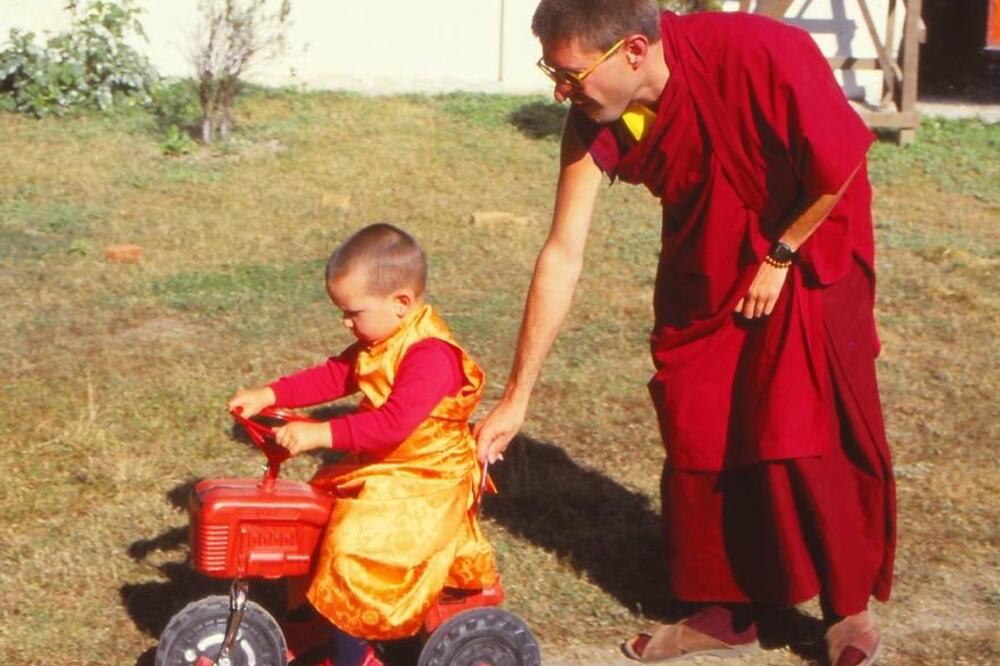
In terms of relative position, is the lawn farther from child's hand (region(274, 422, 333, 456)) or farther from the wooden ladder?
child's hand (region(274, 422, 333, 456))

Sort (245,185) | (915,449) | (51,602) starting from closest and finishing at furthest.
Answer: (51,602), (915,449), (245,185)

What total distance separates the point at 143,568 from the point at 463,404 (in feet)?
4.55

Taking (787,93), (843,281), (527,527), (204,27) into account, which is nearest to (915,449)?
(527,527)

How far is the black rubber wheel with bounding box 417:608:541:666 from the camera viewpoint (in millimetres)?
3789

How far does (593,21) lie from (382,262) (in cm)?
71

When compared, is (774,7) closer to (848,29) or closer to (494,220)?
(848,29)

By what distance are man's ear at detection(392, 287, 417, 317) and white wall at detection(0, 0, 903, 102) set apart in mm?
8728

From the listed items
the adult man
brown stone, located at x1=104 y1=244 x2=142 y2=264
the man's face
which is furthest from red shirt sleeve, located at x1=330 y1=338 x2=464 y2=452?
brown stone, located at x1=104 y1=244 x2=142 y2=264

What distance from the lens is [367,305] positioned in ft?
12.1

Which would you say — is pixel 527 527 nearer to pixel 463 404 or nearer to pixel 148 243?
pixel 463 404

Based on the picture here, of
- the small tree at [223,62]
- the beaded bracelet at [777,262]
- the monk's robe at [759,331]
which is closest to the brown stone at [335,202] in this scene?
the small tree at [223,62]

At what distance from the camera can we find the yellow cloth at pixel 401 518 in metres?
3.66

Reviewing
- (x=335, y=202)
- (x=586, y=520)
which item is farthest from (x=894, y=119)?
(x=586, y=520)

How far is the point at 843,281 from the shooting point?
4094 millimetres
